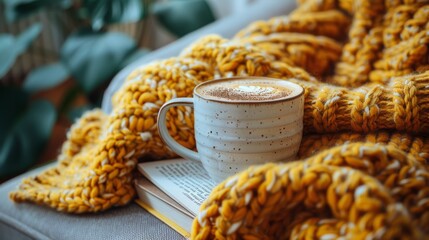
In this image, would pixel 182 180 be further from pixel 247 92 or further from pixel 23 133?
pixel 23 133

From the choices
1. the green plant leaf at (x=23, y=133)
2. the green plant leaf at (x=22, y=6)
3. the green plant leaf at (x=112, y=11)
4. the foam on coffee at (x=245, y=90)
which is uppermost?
the green plant leaf at (x=22, y=6)

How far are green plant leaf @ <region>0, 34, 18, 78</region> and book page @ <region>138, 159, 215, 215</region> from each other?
88 centimetres

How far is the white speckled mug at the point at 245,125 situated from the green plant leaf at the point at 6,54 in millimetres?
975

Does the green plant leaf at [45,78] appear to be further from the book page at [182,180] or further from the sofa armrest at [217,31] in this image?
the book page at [182,180]

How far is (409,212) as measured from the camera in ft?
1.25

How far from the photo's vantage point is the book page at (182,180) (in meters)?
0.52

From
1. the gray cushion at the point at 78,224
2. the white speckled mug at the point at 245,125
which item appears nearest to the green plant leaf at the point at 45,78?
the gray cushion at the point at 78,224

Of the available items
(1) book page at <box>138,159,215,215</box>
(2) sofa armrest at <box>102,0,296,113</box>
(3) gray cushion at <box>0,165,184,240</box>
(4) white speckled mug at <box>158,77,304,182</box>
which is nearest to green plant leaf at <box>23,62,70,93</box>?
(2) sofa armrest at <box>102,0,296,113</box>

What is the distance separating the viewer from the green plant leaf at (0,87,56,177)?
1305mm

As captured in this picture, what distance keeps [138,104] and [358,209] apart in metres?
0.35

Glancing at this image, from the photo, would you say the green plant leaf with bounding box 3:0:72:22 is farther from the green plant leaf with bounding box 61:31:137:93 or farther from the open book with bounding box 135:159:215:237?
the open book with bounding box 135:159:215:237

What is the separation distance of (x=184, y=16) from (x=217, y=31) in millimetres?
603

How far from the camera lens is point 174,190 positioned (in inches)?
21.5

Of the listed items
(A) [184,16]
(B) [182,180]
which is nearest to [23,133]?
(A) [184,16]
